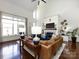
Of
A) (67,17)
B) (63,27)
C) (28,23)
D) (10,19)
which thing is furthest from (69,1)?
(10,19)

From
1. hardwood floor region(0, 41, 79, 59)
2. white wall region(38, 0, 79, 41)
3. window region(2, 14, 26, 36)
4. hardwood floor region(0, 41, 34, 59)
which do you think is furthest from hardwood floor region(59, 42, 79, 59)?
window region(2, 14, 26, 36)

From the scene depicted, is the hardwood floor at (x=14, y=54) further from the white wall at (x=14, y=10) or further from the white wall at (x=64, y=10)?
the white wall at (x=64, y=10)

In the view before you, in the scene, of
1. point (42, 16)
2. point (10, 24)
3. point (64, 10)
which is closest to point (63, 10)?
point (64, 10)

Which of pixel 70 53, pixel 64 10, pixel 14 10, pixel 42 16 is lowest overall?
pixel 70 53

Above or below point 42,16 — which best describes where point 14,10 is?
above

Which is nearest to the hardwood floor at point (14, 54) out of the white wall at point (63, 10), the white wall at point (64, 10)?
the white wall at point (64, 10)

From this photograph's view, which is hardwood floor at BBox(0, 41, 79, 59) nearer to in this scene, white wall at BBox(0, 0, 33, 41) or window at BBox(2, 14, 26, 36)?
window at BBox(2, 14, 26, 36)

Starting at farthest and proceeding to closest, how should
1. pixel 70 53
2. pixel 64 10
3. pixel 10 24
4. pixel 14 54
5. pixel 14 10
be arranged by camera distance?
pixel 64 10 → pixel 14 10 → pixel 10 24 → pixel 70 53 → pixel 14 54

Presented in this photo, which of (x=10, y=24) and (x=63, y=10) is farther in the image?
(x=63, y=10)

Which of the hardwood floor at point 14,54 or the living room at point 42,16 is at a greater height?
the living room at point 42,16

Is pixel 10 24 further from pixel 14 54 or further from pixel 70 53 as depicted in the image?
pixel 70 53

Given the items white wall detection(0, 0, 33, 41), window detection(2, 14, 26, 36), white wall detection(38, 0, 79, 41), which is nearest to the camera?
white wall detection(0, 0, 33, 41)

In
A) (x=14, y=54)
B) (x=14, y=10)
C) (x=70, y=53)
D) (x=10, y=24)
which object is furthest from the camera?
(x=14, y=10)

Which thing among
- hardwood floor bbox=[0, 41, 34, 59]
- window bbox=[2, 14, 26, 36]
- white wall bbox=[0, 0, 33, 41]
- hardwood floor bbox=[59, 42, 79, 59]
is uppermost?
white wall bbox=[0, 0, 33, 41]
